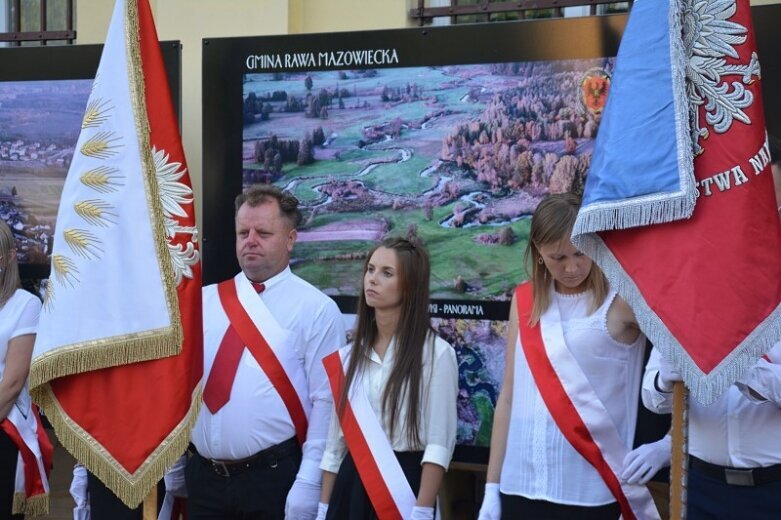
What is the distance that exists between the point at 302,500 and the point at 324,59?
199 centimetres

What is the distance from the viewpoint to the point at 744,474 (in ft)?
10.9

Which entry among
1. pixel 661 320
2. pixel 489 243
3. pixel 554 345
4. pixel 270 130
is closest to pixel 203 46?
pixel 270 130

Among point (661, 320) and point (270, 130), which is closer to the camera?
point (661, 320)

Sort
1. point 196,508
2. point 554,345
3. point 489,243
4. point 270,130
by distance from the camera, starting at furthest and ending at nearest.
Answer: point 270,130 → point 489,243 → point 196,508 → point 554,345

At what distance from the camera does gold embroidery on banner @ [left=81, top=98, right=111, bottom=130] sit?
411cm

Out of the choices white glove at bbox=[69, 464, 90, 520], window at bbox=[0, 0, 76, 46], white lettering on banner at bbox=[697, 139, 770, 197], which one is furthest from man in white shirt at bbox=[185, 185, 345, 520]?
window at bbox=[0, 0, 76, 46]

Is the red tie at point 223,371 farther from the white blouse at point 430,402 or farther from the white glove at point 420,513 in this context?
the white glove at point 420,513

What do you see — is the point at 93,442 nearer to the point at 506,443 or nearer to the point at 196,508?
the point at 196,508

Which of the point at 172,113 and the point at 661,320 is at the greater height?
the point at 172,113

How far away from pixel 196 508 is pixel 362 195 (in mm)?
1563

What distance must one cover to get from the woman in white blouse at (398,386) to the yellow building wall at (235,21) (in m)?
1.81

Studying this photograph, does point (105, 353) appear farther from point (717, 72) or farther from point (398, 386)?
point (717, 72)

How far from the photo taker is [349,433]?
3.92 m

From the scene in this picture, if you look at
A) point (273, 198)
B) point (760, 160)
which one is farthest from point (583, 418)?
point (273, 198)
